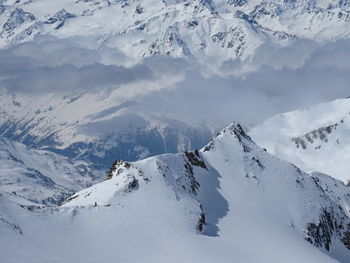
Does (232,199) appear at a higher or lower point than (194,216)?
lower

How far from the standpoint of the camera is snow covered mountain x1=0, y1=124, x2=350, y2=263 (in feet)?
281

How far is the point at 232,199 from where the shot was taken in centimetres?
13812

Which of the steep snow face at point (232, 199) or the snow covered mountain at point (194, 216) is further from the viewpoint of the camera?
the steep snow face at point (232, 199)

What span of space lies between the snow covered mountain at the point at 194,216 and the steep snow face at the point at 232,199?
259 millimetres

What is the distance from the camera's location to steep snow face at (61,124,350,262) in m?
109

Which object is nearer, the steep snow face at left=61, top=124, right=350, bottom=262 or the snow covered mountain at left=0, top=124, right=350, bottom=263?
the snow covered mountain at left=0, top=124, right=350, bottom=263

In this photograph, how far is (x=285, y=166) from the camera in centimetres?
16512

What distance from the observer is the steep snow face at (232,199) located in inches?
4274

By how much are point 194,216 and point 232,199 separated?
31.1 meters

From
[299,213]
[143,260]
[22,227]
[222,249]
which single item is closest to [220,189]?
[299,213]

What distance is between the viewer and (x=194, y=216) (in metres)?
108

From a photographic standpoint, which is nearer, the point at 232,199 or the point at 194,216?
the point at 194,216

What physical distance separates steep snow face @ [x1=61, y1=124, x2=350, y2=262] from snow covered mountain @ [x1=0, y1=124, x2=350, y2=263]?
0.26 metres

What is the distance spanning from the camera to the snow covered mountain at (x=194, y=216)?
85.8m
